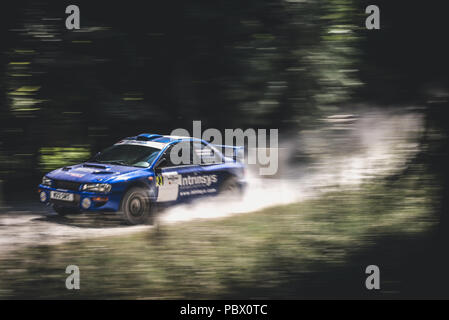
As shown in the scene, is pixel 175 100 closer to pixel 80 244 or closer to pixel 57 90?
pixel 57 90

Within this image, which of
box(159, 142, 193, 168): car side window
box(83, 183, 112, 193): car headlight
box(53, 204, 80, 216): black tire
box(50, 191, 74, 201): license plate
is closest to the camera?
box(83, 183, 112, 193): car headlight

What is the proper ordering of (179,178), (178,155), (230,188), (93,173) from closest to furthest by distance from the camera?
(93,173) → (179,178) → (178,155) → (230,188)

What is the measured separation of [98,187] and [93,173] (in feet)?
1.04

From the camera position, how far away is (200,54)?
6.90 meters

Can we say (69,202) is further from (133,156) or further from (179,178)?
(179,178)

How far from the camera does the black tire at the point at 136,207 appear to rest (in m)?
9.21

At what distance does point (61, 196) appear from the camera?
9.35 m

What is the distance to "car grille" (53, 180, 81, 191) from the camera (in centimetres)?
923

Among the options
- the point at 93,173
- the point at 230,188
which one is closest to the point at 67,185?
the point at 93,173

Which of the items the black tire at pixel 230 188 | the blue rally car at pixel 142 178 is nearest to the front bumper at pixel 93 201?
the blue rally car at pixel 142 178

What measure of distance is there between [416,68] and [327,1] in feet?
5.39

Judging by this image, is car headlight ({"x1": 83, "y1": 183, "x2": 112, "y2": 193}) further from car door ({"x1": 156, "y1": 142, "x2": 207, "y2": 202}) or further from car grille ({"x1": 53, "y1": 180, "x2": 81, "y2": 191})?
car door ({"x1": 156, "y1": 142, "x2": 207, "y2": 202})

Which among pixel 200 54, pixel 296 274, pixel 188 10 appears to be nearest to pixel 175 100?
pixel 200 54

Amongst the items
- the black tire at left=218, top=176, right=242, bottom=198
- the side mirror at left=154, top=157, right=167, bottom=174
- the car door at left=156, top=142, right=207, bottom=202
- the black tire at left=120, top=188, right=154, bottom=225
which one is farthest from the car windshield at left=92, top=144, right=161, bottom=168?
the black tire at left=218, top=176, right=242, bottom=198
